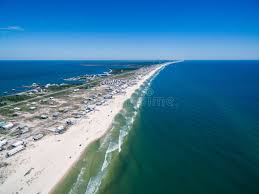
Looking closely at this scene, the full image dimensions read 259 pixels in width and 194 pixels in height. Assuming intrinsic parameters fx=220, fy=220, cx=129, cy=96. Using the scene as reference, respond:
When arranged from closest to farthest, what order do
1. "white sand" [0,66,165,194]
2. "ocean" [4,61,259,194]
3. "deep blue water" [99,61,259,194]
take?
"deep blue water" [99,61,259,194], "ocean" [4,61,259,194], "white sand" [0,66,165,194]

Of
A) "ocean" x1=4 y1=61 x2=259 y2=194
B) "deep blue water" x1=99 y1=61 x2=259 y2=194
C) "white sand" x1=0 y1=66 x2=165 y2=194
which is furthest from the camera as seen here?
"white sand" x1=0 y1=66 x2=165 y2=194

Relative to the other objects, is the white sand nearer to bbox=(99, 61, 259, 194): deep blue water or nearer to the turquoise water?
the turquoise water

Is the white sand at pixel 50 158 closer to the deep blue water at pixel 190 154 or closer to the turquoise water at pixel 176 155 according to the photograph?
the turquoise water at pixel 176 155

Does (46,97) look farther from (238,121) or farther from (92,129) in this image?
(238,121)

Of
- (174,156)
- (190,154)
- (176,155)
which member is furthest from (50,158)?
(190,154)

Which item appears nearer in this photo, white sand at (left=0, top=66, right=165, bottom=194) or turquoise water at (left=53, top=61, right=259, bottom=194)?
turquoise water at (left=53, top=61, right=259, bottom=194)

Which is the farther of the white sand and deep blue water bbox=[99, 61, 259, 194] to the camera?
the white sand

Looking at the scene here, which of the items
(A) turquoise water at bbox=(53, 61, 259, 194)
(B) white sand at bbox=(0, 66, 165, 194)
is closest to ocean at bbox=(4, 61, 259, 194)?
(A) turquoise water at bbox=(53, 61, 259, 194)

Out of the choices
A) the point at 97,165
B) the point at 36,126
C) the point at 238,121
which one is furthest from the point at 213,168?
the point at 36,126

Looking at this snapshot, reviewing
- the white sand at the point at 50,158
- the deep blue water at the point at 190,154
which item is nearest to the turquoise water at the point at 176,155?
the deep blue water at the point at 190,154
